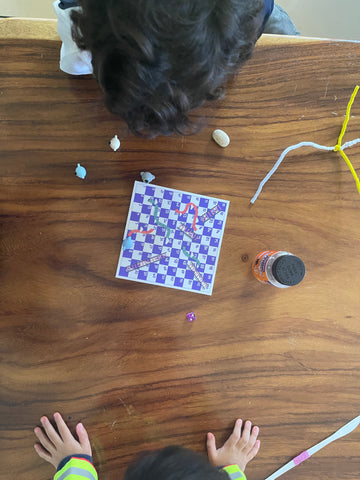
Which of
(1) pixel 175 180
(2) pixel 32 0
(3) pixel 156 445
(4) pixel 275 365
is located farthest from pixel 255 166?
(2) pixel 32 0

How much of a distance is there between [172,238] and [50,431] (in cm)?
49

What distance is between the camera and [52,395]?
2.45ft

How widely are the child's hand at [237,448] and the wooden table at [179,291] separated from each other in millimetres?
19

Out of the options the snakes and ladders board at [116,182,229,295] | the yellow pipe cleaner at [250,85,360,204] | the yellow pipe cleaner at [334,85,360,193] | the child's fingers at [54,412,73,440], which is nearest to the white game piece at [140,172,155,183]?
the snakes and ladders board at [116,182,229,295]

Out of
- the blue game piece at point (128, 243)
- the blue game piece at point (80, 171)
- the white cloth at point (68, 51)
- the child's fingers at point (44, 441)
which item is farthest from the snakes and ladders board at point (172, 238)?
the child's fingers at point (44, 441)

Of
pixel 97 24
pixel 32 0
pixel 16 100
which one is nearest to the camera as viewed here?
pixel 97 24

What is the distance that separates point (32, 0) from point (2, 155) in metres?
0.66

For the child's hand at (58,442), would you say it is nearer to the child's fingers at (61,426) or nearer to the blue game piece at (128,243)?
the child's fingers at (61,426)

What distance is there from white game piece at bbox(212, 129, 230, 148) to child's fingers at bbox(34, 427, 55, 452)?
730 millimetres

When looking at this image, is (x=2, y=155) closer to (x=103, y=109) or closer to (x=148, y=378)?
(x=103, y=109)

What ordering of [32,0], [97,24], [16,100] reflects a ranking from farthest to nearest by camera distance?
[32,0] < [16,100] < [97,24]

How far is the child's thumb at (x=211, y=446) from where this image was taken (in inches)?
30.4

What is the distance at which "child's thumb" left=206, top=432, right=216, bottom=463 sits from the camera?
77 centimetres

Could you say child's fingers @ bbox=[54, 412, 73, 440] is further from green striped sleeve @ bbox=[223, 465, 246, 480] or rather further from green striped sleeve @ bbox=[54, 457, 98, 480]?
green striped sleeve @ bbox=[223, 465, 246, 480]
